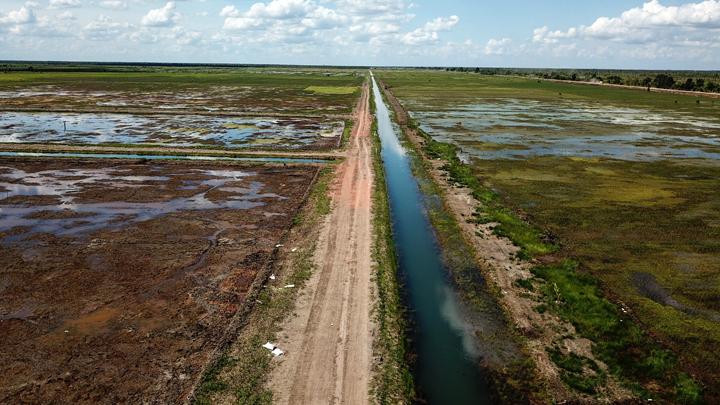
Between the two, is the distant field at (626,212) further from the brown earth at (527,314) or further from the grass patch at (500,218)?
the brown earth at (527,314)

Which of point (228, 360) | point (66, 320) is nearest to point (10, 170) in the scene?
point (66, 320)

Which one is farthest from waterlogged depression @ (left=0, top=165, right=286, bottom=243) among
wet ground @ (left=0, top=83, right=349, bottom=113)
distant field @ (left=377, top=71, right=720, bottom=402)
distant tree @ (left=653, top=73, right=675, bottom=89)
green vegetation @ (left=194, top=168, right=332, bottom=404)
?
distant tree @ (left=653, top=73, right=675, bottom=89)

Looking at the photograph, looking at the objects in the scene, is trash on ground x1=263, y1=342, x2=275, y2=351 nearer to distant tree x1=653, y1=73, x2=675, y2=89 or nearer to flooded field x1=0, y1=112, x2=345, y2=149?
flooded field x1=0, y1=112, x2=345, y2=149

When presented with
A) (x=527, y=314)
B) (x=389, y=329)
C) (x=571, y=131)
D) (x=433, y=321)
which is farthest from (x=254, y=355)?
(x=571, y=131)

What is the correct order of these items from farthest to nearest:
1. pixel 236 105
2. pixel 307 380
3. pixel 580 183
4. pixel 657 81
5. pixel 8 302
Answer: pixel 657 81 → pixel 236 105 → pixel 580 183 → pixel 8 302 → pixel 307 380

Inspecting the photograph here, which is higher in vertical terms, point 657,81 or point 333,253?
point 657,81

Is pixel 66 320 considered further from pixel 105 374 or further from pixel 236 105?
pixel 236 105

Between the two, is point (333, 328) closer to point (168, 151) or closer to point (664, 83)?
point (168, 151)
